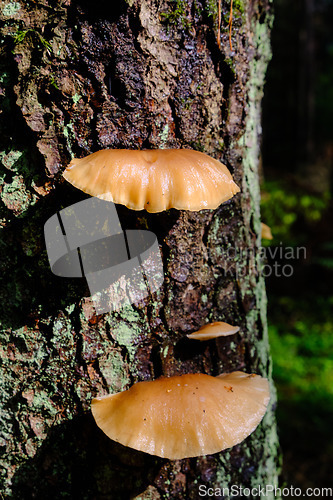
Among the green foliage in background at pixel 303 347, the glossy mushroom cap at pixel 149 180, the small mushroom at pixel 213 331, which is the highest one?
the glossy mushroom cap at pixel 149 180

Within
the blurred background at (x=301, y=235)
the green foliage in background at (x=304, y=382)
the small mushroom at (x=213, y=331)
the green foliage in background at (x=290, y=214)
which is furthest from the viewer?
the green foliage in background at (x=290, y=214)

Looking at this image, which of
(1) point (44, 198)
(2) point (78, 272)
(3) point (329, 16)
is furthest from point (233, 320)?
(3) point (329, 16)

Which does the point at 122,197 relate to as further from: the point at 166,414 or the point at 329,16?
the point at 329,16

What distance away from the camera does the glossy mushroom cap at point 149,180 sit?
4.17 feet

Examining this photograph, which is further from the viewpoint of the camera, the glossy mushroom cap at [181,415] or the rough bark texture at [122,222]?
the rough bark texture at [122,222]

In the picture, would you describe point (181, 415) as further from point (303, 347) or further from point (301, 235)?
point (301, 235)

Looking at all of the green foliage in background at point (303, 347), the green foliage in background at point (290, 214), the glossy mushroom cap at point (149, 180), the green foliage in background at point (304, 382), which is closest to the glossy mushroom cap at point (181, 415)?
the glossy mushroom cap at point (149, 180)

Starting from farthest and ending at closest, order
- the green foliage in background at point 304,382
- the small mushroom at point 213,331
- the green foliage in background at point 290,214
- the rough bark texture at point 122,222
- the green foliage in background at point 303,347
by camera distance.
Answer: the green foliage in background at point 290,214, the green foliage in background at point 303,347, the green foliage in background at point 304,382, the small mushroom at point 213,331, the rough bark texture at point 122,222

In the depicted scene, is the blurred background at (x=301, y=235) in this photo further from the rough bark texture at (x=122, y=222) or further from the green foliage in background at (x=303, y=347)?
the rough bark texture at (x=122, y=222)

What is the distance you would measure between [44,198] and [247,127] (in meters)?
0.99

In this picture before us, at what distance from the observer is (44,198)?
1.51 meters

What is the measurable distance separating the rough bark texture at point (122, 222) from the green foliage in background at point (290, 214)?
25.5ft

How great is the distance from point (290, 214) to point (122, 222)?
8.59 m

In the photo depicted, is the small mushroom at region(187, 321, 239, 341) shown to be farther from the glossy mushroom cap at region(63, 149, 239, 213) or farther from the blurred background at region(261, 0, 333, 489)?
the blurred background at region(261, 0, 333, 489)
